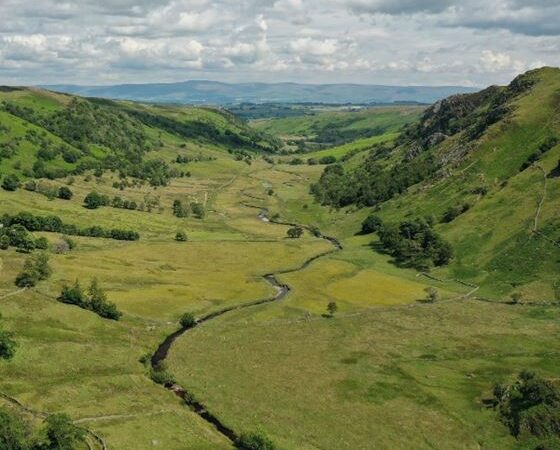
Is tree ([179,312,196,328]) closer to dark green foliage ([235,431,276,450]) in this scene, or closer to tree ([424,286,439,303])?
dark green foliage ([235,431,276,450])

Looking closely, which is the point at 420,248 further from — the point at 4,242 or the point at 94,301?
the point at 4,242

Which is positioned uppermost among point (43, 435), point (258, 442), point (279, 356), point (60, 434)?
point (60, 434)

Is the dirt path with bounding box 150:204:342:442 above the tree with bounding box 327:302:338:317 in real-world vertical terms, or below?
below

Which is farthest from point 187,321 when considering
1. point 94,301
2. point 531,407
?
point 531,407

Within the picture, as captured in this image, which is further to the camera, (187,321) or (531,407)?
(187,321)

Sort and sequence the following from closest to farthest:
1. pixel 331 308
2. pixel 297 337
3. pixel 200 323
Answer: pixel 297 337
pixel 200 323
pixel 331 308

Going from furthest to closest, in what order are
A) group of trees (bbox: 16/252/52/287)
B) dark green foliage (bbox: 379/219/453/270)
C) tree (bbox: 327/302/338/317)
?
dark green foliage (bbox: 379/219/453/270) → tree (bbox: 327/302/338/317) → group of trees (bbox: 16/252/52/287)

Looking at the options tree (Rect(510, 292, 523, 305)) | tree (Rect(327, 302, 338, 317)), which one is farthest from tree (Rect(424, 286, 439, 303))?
tree (Rect(327, 302, 338, 317))

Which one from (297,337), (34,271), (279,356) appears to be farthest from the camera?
(34,271)
